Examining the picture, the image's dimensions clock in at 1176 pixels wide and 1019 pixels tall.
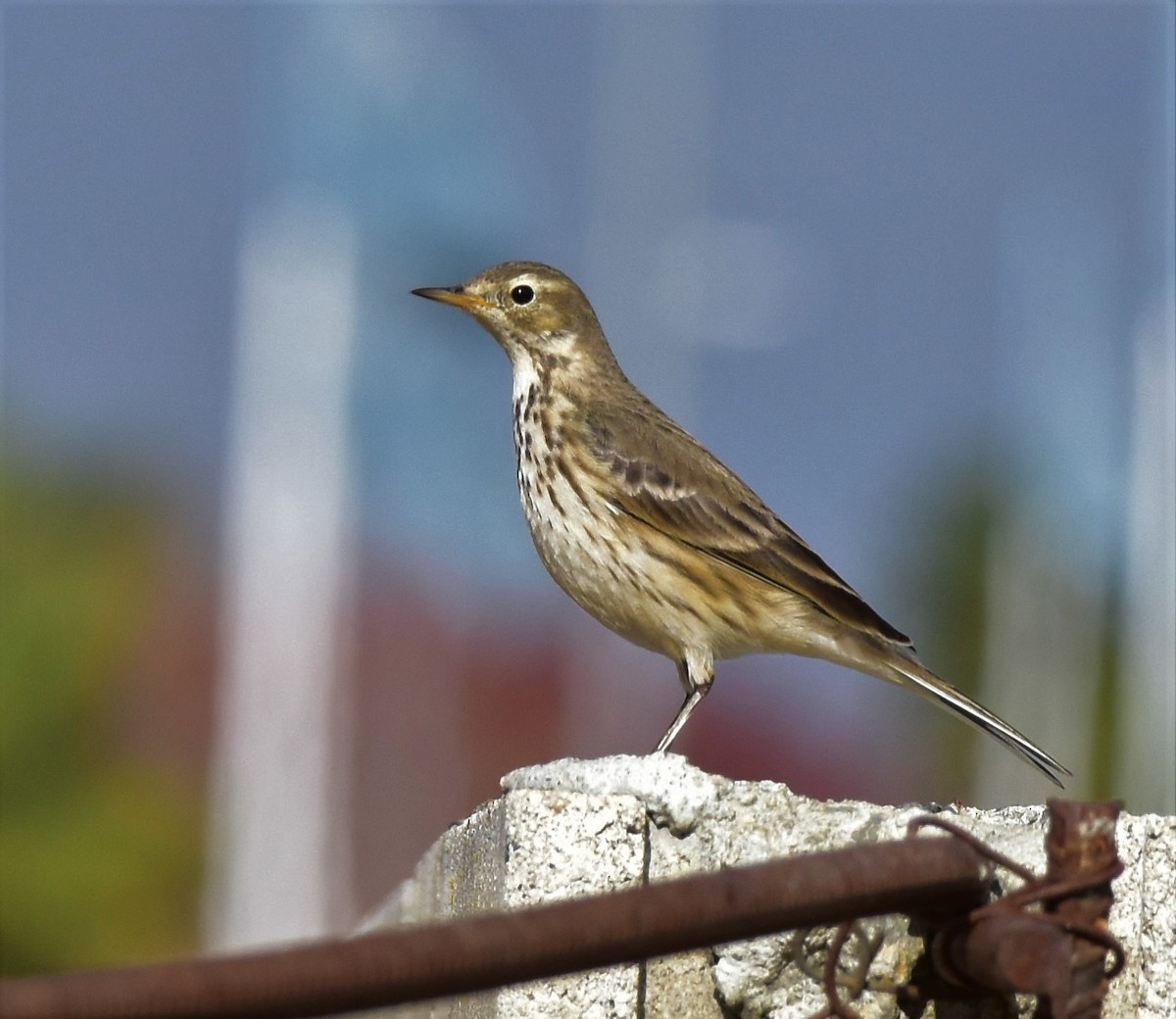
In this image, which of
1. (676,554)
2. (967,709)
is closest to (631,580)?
(676,554)

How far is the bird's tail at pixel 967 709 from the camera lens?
6.89 meters

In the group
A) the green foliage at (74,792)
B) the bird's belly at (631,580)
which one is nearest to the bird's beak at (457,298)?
the bird's belly at (631,580)

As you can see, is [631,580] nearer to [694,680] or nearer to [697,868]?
[694,680]

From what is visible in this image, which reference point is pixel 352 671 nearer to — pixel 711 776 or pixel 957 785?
pixel 957 785

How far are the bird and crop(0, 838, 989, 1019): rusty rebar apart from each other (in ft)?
13.6

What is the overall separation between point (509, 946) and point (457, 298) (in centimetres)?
629

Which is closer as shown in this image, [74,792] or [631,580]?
[631,580]

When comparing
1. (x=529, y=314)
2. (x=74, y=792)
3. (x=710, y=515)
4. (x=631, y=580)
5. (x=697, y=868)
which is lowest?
(x=74, y=792)

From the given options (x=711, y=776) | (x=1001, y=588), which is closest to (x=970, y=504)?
(x=1001, y=588)

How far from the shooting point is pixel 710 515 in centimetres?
817

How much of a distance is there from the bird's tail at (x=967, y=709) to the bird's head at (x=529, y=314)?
73.4 inches

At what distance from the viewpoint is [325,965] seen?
8.50 ft

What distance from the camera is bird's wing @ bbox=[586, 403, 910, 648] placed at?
7.98 meters

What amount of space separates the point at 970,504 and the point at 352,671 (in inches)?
403
